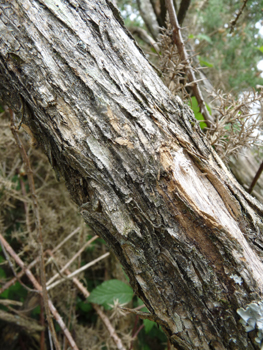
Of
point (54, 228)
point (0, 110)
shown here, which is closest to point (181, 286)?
point (54, 228)

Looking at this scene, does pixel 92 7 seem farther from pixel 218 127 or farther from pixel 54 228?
pixel 54 228

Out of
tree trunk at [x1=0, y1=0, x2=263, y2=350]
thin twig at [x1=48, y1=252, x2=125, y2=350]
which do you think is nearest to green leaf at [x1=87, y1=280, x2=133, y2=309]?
thin twig at [x1=48, y1=252, x2=125, y2=350]

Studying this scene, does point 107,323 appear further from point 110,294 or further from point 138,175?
point 138,175

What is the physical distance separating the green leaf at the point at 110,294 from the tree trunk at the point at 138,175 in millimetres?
875

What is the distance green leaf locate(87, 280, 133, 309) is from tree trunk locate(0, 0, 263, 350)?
875mm

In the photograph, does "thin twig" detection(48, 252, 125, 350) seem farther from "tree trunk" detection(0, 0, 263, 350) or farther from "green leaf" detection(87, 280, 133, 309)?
"tree trunk" detection(0, 0, 263, 350)

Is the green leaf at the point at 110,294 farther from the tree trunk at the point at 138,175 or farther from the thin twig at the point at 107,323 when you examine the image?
the tree trunk at the point at 138,175

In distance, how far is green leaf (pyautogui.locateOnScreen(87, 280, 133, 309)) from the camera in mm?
1681

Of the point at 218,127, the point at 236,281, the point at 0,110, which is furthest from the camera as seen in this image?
the point at 0,110

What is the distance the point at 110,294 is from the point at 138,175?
1.23 meters

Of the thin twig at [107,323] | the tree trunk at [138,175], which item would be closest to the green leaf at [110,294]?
the thin twig at [107,323]

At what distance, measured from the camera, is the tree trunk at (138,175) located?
819mm

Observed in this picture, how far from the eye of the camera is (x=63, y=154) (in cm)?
87

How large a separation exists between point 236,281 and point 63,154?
29.0 inches
